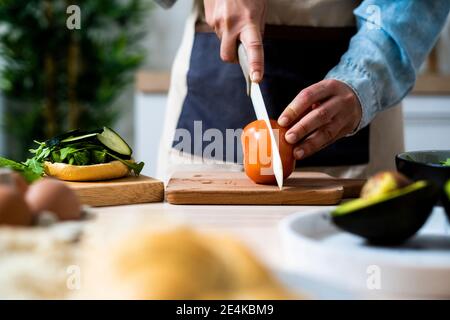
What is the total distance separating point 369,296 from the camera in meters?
0.51

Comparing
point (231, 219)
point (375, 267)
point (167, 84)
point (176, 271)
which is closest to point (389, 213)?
point (375, 267)

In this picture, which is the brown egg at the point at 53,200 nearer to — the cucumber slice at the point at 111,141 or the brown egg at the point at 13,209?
the brown egg at the point at 13,209

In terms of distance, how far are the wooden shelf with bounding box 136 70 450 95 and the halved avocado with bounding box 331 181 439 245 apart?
1680mm

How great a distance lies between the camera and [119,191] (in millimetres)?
959

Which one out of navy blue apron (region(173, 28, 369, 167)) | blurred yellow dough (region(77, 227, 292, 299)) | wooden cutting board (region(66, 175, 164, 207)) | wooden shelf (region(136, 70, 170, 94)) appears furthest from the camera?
wooden shelf (region(136, 70, 170, 94))

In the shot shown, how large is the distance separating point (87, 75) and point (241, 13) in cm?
215

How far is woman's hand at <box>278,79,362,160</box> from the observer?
1.10 m

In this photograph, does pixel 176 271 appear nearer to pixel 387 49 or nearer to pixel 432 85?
pixel 387 49

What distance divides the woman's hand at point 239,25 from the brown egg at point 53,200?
56 cm

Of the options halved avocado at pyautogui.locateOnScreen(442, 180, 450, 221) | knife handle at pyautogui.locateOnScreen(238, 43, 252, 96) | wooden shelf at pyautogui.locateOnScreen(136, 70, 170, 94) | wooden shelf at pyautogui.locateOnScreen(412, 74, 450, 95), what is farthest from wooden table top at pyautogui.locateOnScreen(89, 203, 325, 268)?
wooden shelf at pyautogui.locateOnScreen(412, 74, 450, 95)

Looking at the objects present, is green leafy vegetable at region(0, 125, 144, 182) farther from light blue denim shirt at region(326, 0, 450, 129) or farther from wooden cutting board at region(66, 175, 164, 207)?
light blue denim shirt at region(326, 0, 450, 129)
